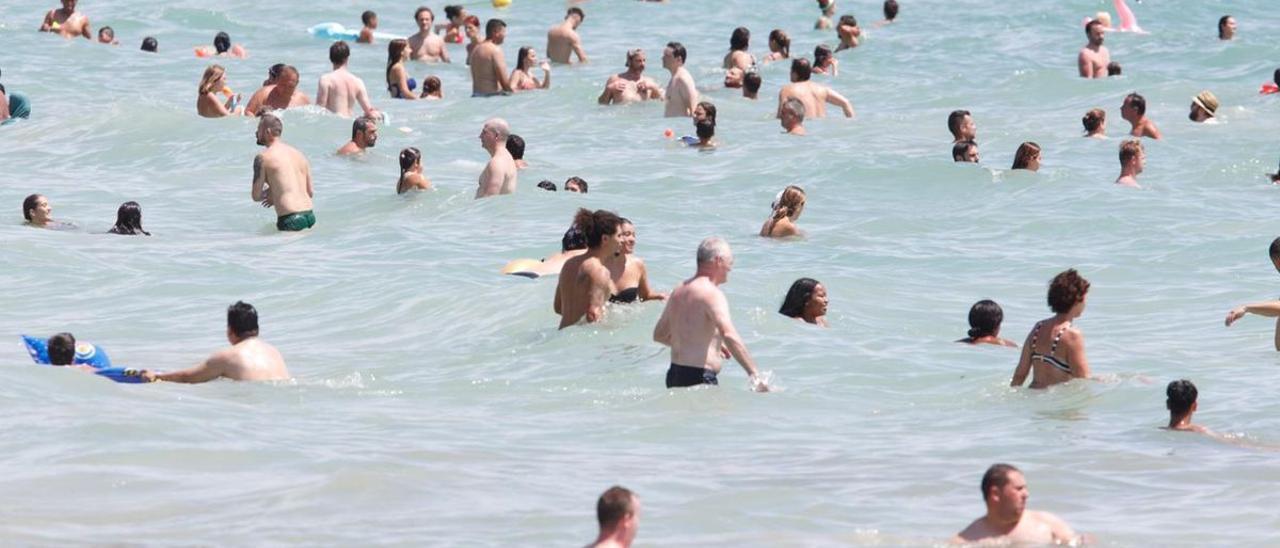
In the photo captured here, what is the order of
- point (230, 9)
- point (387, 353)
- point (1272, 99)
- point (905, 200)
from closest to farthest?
point (387, 353) < point (905, 200) < point (1272, 99) < point (230, 9)

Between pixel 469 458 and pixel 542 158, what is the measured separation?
13001 mm

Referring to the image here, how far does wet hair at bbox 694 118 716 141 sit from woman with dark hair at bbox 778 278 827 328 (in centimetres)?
926

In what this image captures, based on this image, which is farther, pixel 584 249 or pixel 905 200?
pixel 905 200

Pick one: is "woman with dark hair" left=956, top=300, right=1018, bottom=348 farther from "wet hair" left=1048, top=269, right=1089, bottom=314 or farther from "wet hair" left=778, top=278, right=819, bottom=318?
"wet hair" left=1048, top=269, right=1089, bottom=314

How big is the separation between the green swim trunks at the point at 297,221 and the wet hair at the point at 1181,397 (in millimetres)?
9329

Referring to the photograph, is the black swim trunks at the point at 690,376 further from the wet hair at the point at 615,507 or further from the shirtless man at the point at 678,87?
the shirtless man at the point at 678,87

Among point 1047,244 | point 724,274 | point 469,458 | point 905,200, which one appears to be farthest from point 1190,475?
point 905,200

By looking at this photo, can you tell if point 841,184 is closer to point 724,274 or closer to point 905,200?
point 905,200

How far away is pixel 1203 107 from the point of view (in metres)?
24.4

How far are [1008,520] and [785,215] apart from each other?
372 inches

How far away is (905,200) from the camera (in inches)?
826

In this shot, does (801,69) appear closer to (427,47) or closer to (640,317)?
(427,47)

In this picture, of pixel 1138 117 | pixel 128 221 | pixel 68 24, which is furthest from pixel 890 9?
pixel 128 221

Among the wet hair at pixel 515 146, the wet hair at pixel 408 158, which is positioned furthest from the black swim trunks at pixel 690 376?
the wet hair at pixel 515 146
